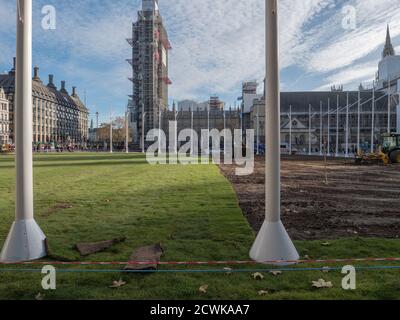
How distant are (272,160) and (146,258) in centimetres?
263

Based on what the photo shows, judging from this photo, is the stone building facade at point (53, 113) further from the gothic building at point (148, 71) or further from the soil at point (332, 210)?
the soil at point (332, 210)

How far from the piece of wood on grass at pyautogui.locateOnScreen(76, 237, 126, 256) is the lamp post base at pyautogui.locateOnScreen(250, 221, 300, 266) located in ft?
8.70

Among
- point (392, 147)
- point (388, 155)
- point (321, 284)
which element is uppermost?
point (392, 147)

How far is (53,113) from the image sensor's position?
129m

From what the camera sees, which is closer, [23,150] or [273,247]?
[273,247]

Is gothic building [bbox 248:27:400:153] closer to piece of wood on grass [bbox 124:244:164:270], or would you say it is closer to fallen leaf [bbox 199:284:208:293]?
piece of wood on grass [bbox 124:244:164:270]

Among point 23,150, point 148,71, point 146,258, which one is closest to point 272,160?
point 146,258

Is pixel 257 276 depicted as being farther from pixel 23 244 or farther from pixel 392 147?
pixel 392 147

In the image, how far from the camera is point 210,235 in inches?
300

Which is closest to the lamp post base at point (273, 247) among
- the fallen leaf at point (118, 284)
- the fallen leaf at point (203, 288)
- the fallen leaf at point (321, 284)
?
the fallen leaf at point (321, 284)

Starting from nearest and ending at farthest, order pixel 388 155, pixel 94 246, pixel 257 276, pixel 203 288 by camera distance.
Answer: pixel 203 288
pixel 257 276
pixel 94 246
pixel 388 155

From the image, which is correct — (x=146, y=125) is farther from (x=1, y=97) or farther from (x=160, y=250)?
(x=160, y=250)

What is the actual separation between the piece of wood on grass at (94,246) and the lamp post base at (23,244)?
61 cm

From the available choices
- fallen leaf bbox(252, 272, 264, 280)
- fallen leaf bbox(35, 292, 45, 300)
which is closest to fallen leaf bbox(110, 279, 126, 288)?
fallen leaf bbox(35, 292, 45, 300)
